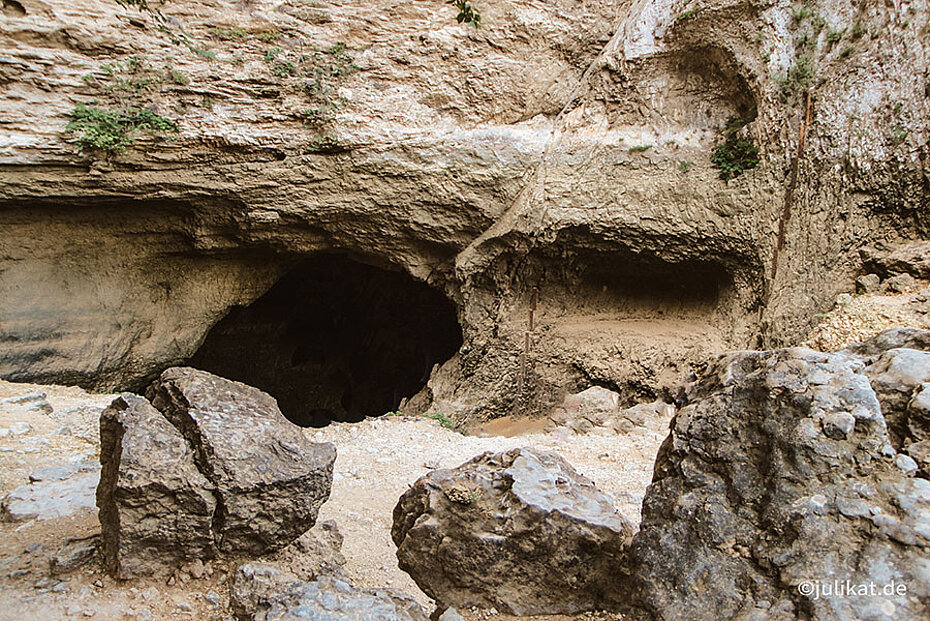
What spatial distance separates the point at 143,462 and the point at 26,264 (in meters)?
5.71

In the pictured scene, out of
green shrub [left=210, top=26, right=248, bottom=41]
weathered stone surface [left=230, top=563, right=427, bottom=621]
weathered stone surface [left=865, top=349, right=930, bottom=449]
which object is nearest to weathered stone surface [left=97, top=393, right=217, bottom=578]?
weathered stone surface [left=230, top=563, right=427, bottom=621]

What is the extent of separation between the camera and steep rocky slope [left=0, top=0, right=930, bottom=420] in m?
5.97

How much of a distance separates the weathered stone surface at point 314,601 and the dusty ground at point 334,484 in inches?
5.2

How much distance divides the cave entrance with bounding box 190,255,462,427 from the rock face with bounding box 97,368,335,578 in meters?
7.01

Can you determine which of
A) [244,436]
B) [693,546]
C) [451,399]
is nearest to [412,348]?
[451,399]

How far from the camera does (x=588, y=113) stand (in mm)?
6879

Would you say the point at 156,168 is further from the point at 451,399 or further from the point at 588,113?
the point at 588,113

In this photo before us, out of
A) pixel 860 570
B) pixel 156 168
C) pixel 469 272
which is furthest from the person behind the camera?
pixel 469 272

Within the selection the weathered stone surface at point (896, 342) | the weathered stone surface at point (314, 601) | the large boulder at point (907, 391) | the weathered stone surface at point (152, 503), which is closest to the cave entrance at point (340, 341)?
the weathered stone surface at point (152, 503)

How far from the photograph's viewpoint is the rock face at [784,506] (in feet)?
4.81

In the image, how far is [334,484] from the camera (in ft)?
12.4

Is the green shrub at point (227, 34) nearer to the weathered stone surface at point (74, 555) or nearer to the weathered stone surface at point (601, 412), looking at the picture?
the weathered stone surface at point (601, 412)

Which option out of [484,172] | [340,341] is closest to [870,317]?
[484,172]

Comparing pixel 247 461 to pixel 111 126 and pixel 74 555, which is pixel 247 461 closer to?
pixel 74 555
